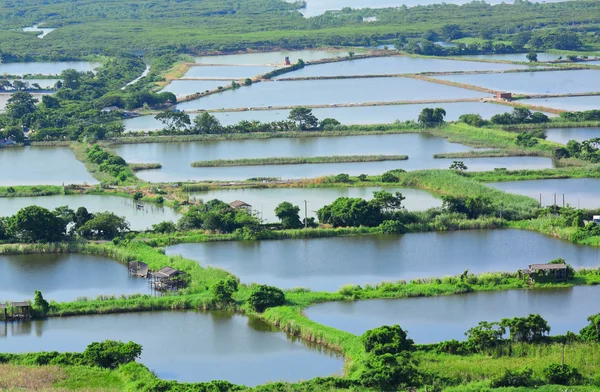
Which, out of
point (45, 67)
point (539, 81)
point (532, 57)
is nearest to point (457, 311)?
point (539, 81)

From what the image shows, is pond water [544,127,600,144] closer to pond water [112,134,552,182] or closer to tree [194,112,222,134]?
pond water [112,134,552,182]

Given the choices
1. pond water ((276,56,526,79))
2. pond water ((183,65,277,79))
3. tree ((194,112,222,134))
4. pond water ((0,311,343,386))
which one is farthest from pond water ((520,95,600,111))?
pond water ((0,311,343,386))

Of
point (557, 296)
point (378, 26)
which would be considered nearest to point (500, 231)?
point (557, 296)

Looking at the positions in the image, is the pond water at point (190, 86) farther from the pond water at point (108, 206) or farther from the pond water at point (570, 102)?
the pond water at point (108, 206)

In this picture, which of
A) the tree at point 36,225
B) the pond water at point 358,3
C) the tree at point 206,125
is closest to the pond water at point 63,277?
the tree at point 36,225

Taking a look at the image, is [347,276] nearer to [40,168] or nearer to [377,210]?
[377,210]
